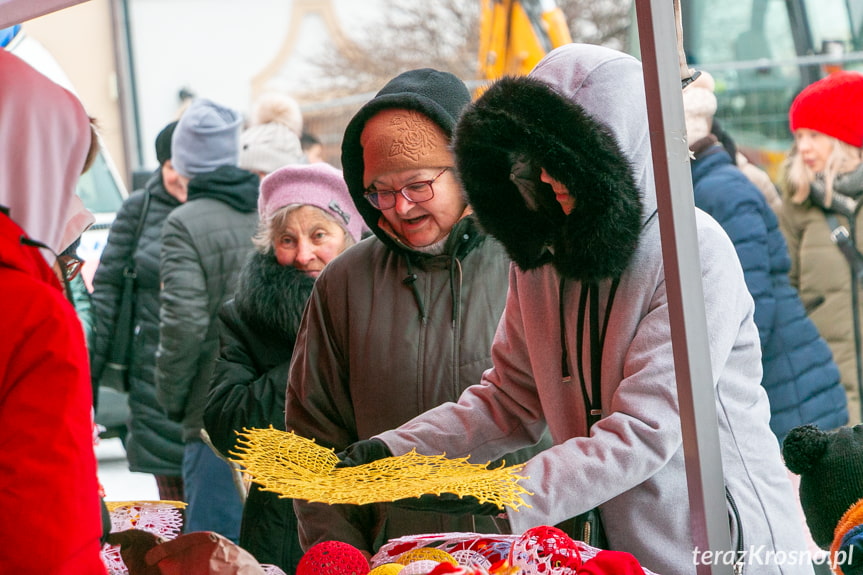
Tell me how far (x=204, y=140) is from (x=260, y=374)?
4.06ft

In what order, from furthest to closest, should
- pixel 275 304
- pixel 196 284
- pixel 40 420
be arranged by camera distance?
pixel 196 284
pixel 275 304
pixel 40 420

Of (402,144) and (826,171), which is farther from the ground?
(402,144)

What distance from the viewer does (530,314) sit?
1.71 metres

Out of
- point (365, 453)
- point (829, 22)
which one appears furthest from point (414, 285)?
point (829, 22)

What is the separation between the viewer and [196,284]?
3.36m

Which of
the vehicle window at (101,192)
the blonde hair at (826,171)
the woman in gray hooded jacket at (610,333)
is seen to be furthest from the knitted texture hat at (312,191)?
the vehicle window at (101,192)

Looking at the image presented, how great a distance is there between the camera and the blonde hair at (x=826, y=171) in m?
3.76

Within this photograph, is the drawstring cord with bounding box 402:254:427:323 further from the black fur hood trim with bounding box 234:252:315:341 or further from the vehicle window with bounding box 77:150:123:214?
the vehicle window with bounding box 77:150:123:214

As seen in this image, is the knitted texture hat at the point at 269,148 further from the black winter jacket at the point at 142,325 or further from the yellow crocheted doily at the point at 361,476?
the yellow crocheted doily at the point at 361,476

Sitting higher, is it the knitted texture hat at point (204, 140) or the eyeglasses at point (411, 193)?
the knitted texture hat at point (204, 140)

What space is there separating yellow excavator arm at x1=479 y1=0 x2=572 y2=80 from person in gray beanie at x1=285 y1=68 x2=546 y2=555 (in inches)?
167

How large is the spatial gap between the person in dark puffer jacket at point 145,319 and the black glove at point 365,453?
86.9 inches

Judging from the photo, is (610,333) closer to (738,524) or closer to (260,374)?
(738,524)

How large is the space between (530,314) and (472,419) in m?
0.21
